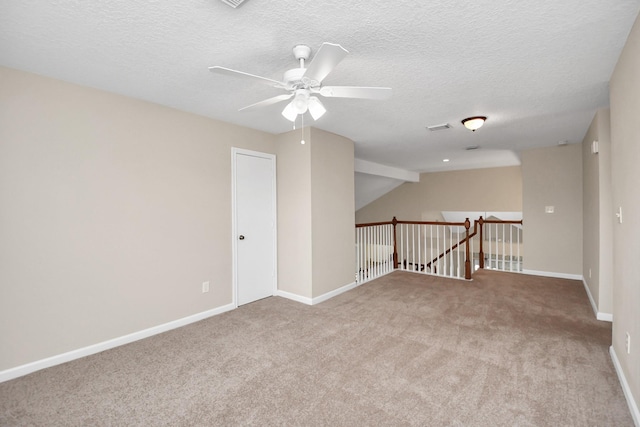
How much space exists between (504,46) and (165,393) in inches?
129

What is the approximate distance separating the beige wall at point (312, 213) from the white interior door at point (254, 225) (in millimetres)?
134

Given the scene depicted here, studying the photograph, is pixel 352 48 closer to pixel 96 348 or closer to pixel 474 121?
pixel 474 121

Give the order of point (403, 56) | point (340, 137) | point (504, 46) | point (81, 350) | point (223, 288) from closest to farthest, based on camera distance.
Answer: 1. point (504, 46)
2. point (403, 56)
3. point (81, 350)
4. point (223, 288)
5. point (340, 137)

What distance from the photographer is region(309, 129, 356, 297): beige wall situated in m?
3.95

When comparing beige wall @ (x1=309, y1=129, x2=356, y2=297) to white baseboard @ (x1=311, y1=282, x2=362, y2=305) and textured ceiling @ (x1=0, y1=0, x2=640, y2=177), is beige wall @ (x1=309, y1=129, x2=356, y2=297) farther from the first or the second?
textured ceiling @ (x1=0, y1=0, x2=640, y2=177)

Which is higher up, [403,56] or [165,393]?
[403,56]

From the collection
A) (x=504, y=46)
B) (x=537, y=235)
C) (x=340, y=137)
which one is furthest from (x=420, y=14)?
(x=537, y=235)

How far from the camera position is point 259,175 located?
4.04 m

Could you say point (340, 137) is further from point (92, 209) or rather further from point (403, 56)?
point (92, 209)

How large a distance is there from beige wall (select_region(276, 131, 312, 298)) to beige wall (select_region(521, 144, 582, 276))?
407 cm

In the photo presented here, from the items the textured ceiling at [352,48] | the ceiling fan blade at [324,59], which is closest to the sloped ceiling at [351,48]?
the textured ceiling at [352,48]

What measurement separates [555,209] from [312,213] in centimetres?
421

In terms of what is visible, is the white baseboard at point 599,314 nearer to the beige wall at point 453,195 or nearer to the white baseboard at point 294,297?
the white baseboard at point 294,297

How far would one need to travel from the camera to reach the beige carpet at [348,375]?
72.4 inches
